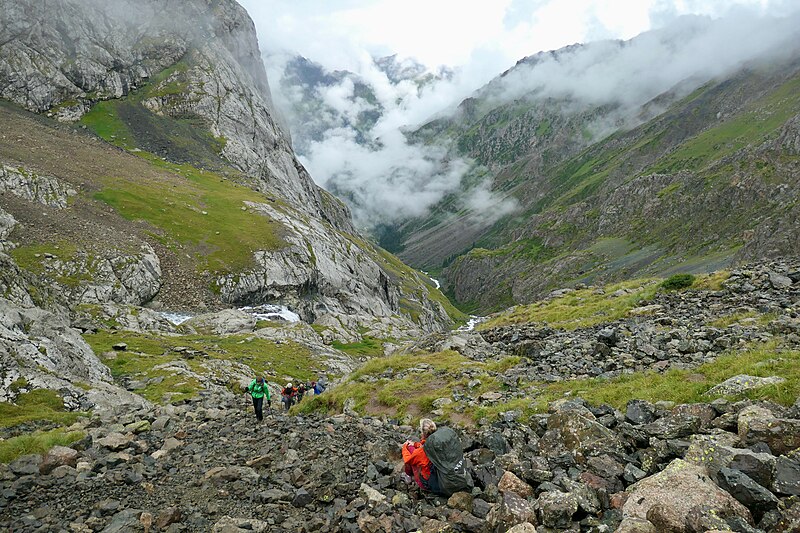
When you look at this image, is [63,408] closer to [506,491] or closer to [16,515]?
[16,515]

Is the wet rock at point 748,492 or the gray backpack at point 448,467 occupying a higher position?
the gray backpack at point 448,467

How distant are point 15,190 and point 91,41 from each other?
418 ft

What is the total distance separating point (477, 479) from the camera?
38.6 feet

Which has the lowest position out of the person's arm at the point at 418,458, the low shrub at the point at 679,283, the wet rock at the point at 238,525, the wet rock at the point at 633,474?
Answer: the low shrub at the point at 679,283

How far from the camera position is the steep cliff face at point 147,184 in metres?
68.1

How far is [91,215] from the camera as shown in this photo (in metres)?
79.6

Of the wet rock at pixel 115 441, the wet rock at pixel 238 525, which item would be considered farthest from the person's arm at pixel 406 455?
the wet rock at pixel 115 441

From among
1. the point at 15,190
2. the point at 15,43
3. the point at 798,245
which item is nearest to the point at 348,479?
the point at 15,190

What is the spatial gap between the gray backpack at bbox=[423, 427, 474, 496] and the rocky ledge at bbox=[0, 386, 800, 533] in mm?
315

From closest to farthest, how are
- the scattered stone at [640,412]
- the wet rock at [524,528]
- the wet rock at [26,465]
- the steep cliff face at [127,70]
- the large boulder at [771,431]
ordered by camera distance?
the wet rock at [524,528] → the large boulder at [771,431] → the scattered stone at [640,412] → the wet rock at [26,465] → the steep cliff face at [127,70]

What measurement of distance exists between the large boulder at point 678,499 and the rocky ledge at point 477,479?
33 mm

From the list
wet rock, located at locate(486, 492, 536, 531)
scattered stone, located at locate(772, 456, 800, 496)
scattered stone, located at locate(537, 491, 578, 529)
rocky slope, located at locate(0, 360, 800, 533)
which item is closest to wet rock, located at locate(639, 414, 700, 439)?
rocky slope, located at locate(0, 360, 800, 533)

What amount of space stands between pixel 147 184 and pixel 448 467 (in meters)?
118

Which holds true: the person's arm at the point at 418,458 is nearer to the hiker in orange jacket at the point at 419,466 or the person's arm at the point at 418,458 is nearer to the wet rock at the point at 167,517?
the hiker in orange jacket at the point at 419,466
